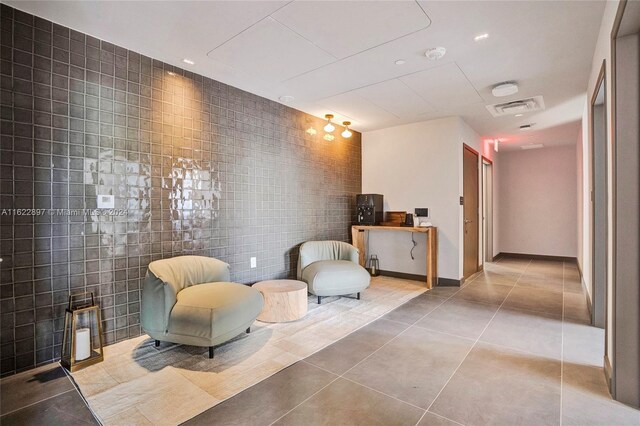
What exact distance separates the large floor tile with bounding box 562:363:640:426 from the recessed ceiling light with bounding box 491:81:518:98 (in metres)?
2.86

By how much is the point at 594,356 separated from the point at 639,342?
0.83m

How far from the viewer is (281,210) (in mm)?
4254

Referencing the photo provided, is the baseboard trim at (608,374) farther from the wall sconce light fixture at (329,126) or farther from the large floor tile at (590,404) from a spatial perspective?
the wall sconce light fixture at (329,126)

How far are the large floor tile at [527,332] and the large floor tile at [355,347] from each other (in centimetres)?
86

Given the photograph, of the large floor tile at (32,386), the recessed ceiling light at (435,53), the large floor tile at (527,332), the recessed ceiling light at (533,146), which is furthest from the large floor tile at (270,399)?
the recessed ceiling light at (533,146)

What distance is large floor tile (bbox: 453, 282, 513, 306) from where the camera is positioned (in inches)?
157

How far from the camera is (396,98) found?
3.97 m

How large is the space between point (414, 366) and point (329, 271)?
1.65 m

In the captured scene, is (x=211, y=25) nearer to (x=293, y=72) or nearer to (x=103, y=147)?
(x=293, y=72)

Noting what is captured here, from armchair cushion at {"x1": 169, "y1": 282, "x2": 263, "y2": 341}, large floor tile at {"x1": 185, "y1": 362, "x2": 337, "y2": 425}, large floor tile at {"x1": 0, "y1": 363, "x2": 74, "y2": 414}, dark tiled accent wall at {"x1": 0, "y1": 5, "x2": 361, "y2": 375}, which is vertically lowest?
large floor tile at {"x1": 185, "y1": 362, "x2": 337, "y2": 425}

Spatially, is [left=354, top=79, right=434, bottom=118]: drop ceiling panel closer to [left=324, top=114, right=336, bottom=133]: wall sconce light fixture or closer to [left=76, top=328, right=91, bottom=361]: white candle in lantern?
[left=324, top=114, right=336, bottom=133]: wall sconce light fixture

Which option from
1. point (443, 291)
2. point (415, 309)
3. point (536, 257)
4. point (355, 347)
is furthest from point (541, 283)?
point (355, 347)

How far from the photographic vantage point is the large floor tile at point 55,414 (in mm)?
1715

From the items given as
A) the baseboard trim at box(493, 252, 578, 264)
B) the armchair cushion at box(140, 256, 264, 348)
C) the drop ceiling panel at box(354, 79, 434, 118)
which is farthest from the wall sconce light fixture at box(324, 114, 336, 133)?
the baseboard trim at box(493, 252, 578, 264)
